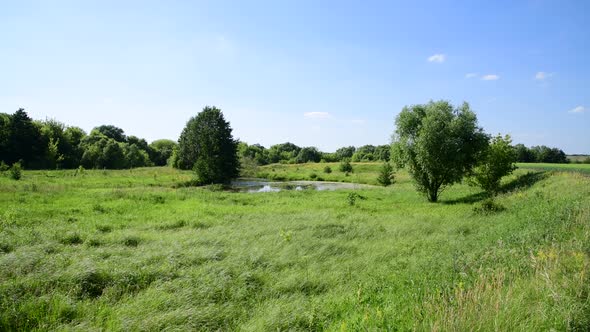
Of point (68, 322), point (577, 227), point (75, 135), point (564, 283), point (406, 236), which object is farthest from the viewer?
point (75, 135)

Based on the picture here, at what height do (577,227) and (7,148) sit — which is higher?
(7,148)

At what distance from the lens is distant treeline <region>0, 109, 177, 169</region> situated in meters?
50.0

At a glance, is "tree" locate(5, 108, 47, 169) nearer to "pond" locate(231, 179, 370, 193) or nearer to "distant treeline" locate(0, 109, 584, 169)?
"distant treeline" locate(0, 109, 584, 169)

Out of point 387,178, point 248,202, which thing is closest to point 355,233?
point 248,202

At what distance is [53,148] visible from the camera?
52.8m

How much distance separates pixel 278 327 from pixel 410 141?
23305mm

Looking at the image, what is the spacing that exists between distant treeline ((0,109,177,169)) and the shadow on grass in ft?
173

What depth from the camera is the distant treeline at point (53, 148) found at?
50031 mm

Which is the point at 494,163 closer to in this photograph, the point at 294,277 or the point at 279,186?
the point at 294,277

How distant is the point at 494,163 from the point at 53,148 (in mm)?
62821

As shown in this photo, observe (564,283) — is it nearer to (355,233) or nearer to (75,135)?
(355,233)

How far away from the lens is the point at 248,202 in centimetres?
2492

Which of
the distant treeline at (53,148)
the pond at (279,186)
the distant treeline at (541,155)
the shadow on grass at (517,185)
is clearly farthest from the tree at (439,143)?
the distant treeline at (541,155)

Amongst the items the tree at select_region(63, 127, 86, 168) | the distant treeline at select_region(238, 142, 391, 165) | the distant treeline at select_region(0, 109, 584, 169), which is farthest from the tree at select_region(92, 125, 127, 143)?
the distant treeline at select_region(238, 142, 391, 165)
